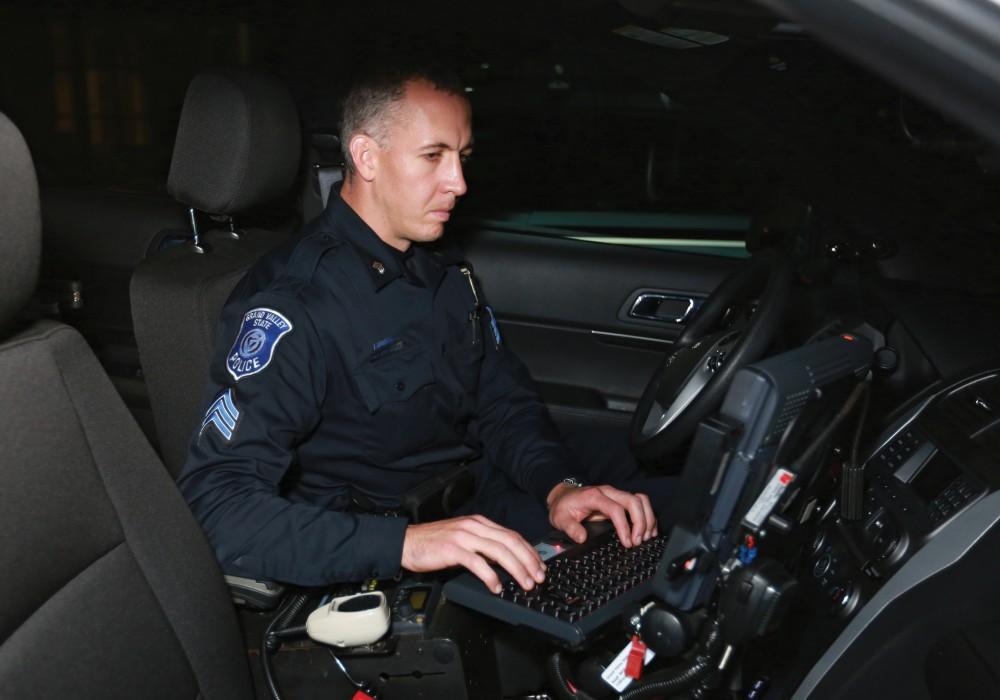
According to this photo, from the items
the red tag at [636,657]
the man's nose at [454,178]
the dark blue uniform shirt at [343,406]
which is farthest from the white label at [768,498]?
the man's nose at [454,178]

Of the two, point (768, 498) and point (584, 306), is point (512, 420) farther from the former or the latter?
point (768, 498)

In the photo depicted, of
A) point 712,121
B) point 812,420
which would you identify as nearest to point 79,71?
point 712,121

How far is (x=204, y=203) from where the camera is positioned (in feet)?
5.58

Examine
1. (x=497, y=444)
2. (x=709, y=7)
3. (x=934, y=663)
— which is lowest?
(x=497, y=444)

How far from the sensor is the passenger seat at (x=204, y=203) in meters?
1.68

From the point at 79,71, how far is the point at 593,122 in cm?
116

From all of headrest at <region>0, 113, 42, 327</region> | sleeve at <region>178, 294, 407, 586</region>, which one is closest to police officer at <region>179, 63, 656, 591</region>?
sleeve at <region>178, 294, 407, 586</region>

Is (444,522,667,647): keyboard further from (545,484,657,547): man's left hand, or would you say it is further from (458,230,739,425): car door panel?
(458,230,739,425): car door panel

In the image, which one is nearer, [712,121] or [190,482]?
[190,482]

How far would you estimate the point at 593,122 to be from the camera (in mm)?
2158

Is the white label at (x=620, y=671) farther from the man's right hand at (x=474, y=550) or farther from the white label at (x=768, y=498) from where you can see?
the white label at (x=768, y=498)

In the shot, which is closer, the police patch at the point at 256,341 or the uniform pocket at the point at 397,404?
the police patch at the point at 256,341

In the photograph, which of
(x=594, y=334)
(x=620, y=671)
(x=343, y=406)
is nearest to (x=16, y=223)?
(x=343, y=406)

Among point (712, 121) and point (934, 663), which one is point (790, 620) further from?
point (712, 121)
